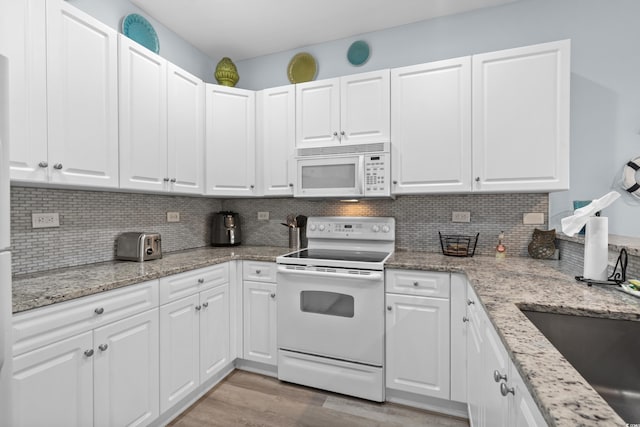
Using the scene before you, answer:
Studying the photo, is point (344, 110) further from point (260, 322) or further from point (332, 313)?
point (260, 322)

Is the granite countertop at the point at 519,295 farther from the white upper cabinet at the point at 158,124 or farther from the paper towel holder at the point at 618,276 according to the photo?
the white upper cabinet at the point at 158,124

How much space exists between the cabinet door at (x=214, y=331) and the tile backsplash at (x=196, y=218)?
727 mm

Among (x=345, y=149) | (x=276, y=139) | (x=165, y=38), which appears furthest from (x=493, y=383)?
(x=165, y=38)

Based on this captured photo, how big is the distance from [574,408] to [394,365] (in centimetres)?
163

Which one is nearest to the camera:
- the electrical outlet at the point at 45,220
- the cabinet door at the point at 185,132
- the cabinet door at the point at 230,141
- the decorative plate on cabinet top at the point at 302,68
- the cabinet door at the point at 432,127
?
the electrical outlet at the point at 45,220

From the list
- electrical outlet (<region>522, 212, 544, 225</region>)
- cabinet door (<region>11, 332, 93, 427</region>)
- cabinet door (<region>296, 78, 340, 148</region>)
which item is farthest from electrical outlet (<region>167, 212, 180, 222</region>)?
electrical outlet (<region>522, 212, 544, 225</region>)

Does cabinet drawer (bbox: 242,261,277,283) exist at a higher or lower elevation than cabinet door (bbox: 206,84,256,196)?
lower

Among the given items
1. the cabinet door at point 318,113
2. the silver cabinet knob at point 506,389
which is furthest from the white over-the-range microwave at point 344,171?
the silver cabinet knob at point 506,389

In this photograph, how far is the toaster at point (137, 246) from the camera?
2023mm

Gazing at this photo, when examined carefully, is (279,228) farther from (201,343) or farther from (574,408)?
(574,408)

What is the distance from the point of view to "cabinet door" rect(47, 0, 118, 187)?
150cm

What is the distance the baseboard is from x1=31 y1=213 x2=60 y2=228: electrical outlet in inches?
92.3

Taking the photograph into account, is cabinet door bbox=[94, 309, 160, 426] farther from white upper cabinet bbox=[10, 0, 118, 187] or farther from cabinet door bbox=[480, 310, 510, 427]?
cabinet door bbox=[480, 310, 510, 427]

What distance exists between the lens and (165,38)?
2562 mm
